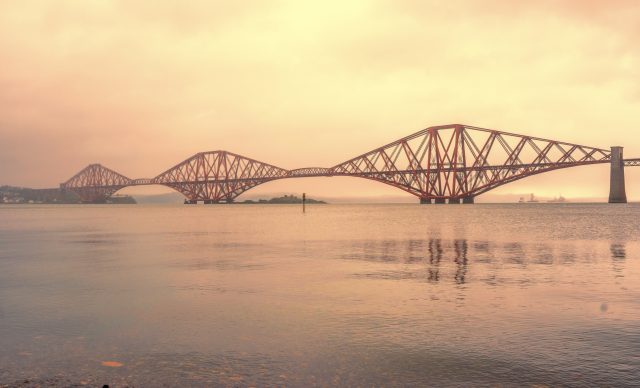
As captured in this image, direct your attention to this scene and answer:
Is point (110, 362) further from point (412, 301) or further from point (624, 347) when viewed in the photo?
point (624, 347)

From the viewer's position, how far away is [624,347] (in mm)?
8852

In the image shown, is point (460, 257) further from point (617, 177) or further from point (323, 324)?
point (617, 177)

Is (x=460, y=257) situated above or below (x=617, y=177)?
below

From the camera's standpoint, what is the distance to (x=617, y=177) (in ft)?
495

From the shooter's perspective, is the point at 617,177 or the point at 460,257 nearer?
the point at 460,257

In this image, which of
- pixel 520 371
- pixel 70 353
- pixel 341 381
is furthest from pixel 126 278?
pixel 520 371

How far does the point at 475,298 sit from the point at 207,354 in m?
7.34

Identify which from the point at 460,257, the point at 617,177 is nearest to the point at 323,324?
the point at 460,257

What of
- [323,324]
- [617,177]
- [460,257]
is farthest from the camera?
[617,177]

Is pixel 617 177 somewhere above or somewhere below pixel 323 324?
above

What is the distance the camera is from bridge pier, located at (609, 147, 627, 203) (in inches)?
5881

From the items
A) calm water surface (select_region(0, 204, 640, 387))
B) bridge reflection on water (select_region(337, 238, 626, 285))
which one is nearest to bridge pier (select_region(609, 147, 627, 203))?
bridge reflection on water (select_region(337, 238, 626, 285))

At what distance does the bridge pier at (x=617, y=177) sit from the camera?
14938cm

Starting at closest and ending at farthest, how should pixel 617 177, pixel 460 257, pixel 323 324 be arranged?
pixel 323 324
pixel 460 257
pixel 617 177
